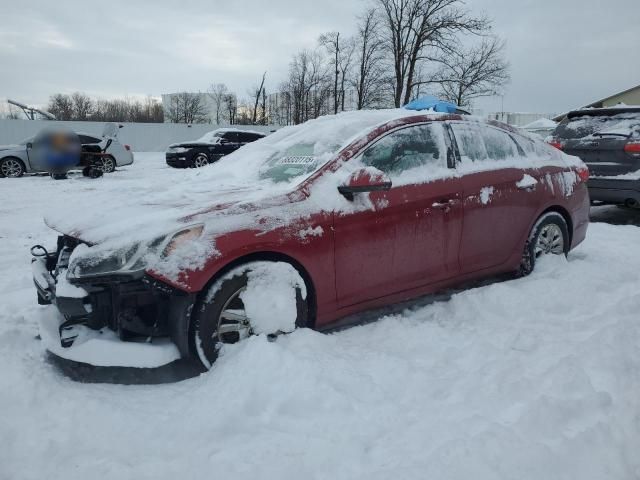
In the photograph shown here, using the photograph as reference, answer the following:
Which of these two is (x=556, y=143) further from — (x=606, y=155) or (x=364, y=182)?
(x=364, y=182)

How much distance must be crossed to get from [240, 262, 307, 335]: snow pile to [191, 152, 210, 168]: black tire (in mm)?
14990

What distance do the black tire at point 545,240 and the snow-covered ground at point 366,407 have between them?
29.1 inches

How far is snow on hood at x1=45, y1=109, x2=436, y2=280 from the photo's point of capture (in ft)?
8.39

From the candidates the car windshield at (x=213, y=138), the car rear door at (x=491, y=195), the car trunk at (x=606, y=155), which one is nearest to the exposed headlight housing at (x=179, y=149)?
the car windshield at (x=213, y=138)

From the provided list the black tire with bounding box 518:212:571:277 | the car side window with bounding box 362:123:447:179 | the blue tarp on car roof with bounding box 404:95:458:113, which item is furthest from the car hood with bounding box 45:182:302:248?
the black tire with bounding box 518:212:571:277

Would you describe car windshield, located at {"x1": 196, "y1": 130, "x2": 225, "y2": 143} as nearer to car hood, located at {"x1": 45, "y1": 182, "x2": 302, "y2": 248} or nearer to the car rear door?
the car rear door

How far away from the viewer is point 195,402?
2.32 m

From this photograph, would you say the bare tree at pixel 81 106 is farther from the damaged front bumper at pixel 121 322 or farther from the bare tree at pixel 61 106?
the damaged front bumper at pixel 121 322

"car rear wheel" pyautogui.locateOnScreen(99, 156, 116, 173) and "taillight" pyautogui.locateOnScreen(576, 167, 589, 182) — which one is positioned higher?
"car rear wheel" pyautogui.locateOnScreen(99, 156, 116, 173)

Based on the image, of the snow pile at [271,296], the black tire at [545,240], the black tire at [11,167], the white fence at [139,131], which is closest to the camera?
the snow pile at [271,296]

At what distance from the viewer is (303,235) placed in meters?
2.76

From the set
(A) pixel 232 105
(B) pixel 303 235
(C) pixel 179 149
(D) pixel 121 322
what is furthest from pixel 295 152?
(A) pixel 232 105

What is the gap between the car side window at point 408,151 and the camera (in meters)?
3.19

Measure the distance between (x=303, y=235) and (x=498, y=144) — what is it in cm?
209
